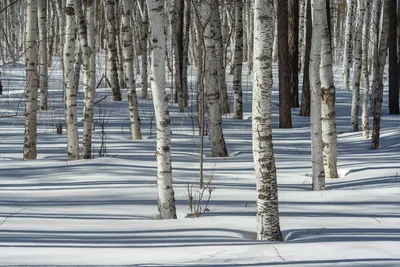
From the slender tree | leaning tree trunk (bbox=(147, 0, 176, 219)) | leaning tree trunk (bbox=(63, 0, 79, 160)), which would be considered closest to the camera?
leaning tree trunk (bbox=(147, 0, 176, 219))

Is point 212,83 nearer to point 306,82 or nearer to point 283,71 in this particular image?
point 283,71

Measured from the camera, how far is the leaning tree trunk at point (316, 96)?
7.98m

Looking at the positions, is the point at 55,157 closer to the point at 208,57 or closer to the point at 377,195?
the point at 208,57

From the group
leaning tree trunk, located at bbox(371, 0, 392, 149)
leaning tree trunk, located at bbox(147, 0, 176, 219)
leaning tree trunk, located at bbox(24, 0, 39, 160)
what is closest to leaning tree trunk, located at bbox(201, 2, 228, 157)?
leaning tree trunk, located at bbox(24, 0, 39, 160)

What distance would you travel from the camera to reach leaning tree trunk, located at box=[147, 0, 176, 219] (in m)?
6.07

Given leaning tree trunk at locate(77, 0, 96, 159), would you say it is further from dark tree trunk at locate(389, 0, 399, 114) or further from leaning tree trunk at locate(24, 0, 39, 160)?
dark tree trunk at locate(389, 0, 399, 114)

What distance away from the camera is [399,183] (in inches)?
328

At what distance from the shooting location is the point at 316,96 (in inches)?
318

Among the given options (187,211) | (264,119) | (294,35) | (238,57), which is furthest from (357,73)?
(264,119)

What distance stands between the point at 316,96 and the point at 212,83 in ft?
8.72

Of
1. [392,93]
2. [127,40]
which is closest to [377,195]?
[127,40]

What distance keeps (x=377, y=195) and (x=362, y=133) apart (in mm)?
7021

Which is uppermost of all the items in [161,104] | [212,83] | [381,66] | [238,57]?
[238,57]

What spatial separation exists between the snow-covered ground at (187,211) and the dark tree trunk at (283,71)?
2.80 meters
